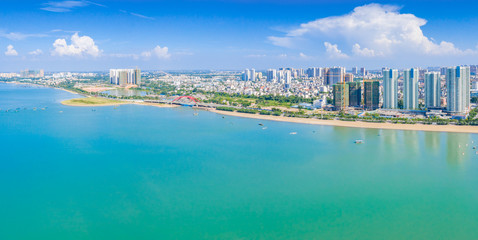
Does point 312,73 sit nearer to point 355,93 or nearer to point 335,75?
point 335,75

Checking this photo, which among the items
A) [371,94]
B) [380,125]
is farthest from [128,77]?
[380,125]

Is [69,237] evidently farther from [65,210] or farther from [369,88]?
[369,88]

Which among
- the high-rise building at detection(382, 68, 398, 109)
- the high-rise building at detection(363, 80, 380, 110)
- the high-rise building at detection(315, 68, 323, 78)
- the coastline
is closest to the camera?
the coastline

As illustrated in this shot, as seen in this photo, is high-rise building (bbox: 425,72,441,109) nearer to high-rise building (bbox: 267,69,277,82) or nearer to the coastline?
the coastline

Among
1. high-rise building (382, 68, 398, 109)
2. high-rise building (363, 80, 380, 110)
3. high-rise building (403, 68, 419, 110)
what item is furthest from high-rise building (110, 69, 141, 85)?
high-rise building (403, 68, 419, 110)

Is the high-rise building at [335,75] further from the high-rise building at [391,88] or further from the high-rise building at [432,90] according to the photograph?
the high-rise building at [432,90]

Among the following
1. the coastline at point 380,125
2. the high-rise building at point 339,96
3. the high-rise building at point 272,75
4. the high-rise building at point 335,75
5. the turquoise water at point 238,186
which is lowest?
the turquoise water at point 238,186

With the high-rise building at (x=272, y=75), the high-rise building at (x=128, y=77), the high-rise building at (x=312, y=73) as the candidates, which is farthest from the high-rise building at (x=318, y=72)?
the high-rise building at (x=128, y=77)
